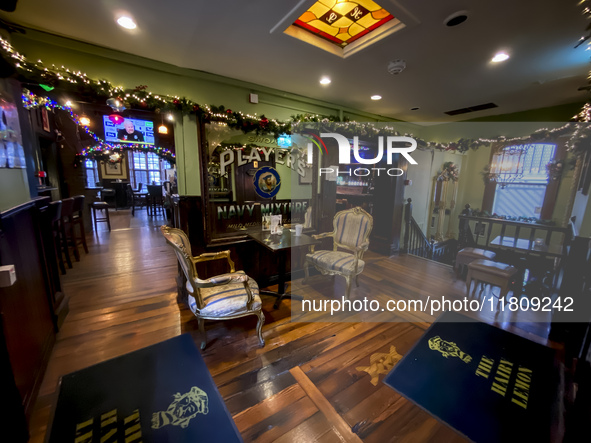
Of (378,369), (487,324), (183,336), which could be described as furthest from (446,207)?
(183,336)

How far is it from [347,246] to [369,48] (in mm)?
2285

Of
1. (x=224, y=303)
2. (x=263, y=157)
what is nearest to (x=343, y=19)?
(x=263, y=157)

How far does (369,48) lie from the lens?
2.13 meters

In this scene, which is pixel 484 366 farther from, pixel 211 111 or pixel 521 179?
pixel 211 111

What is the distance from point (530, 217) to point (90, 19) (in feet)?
18.8

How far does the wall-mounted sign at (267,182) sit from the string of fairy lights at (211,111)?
507mm

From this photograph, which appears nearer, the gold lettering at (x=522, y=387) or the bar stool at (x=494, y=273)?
the gold lettering at (x=522, y=387)

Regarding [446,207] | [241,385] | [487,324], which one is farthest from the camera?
[446,207]

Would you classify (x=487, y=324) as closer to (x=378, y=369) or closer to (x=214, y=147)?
(x=378, y=369)

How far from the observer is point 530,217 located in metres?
3.42

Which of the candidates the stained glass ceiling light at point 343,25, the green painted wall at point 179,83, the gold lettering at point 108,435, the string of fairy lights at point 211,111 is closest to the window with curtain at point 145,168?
the string of fairy lights at point 211,111

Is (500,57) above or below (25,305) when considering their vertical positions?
above

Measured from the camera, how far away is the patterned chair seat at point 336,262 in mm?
2770

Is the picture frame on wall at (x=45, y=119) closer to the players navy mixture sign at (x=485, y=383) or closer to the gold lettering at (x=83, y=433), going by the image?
the gold lettering at (x=83, y=433)
